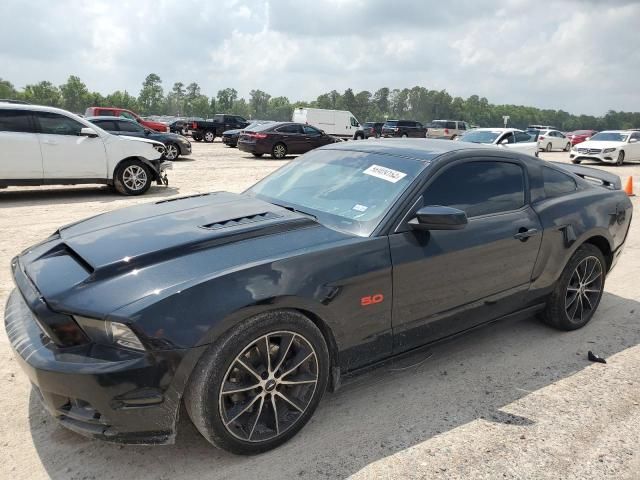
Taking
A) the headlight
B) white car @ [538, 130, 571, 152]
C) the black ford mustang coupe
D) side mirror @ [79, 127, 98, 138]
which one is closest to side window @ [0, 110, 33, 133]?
side mirror @ [79, 127, 98, 138]

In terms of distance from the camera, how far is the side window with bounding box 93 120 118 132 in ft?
49.0

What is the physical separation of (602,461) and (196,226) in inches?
101

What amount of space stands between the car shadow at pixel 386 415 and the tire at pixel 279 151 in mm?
16347

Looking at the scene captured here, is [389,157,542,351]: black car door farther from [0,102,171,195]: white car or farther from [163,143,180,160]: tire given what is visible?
[163,143,180,160]: tire

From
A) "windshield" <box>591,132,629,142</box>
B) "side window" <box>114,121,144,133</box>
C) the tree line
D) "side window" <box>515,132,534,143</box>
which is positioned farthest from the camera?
the tree line

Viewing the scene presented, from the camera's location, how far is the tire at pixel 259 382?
91.0 inches

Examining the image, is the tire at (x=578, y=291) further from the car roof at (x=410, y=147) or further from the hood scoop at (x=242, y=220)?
the hood scoop at (x=242, y=220)

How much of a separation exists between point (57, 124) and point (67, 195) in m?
1.47

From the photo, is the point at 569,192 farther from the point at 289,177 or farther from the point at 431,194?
the point at 289,177

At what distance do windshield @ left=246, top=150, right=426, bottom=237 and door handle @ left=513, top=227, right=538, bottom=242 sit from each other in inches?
36.3

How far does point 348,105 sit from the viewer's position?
409 ft

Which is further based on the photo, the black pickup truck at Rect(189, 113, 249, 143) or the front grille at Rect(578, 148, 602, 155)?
the black pickup truck at Rect(189, 113, 249, 143)

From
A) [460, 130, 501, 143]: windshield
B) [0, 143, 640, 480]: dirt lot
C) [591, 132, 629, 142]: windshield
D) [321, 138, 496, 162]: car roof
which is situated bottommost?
[0, 143, 640, 480]: dirt lot

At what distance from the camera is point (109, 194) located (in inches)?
402
